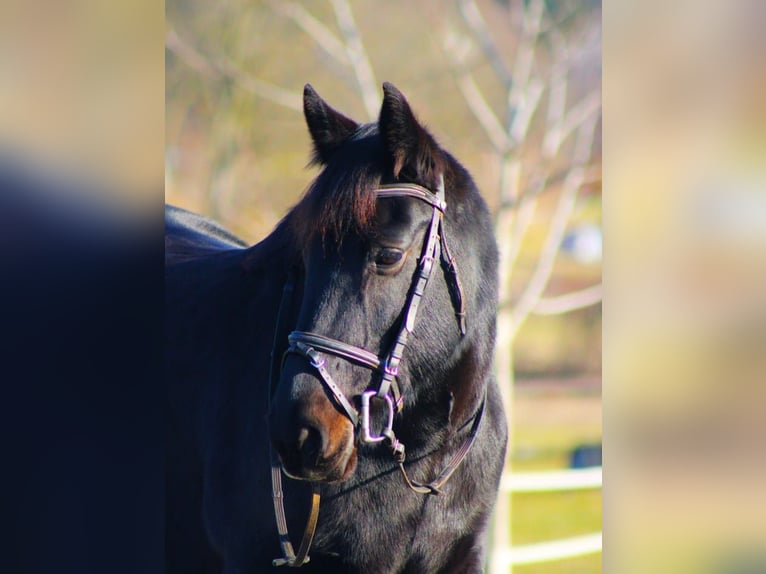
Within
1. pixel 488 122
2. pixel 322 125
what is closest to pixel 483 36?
pixel 488 122

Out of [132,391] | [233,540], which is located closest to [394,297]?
[233,540]

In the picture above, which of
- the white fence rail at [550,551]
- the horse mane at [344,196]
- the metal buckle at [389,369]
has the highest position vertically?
the horse mane at [344,196]

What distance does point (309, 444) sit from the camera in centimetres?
205

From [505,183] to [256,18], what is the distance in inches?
200

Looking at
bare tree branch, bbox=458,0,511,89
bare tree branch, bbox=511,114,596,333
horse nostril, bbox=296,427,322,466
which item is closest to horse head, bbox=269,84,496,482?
horse nostril, bbox=296,427,322,466

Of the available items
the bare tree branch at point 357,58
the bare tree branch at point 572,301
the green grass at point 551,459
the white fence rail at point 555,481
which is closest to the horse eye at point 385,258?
the white fence rail at point 555,481

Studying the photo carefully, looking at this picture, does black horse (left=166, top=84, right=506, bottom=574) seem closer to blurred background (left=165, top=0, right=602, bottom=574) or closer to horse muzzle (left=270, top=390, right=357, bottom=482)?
horse muzzle (left=270, top=390, right=357, bottom=482)

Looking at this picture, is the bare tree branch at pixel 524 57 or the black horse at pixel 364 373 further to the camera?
the bare tree branch at pixel 524 57

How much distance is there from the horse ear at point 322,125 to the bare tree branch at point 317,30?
5.96 metres

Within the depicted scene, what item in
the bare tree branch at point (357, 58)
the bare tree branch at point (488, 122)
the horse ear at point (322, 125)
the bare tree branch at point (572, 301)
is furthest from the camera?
the bare tree branch at point (357, 58)

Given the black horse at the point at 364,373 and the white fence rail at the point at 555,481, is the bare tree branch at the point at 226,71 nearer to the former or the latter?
the white fence rail at the point at 555,481

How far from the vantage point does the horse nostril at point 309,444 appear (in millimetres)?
2027

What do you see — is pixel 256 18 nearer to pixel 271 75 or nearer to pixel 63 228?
pixel 271 75

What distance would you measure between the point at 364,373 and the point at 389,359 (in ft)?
0.25
